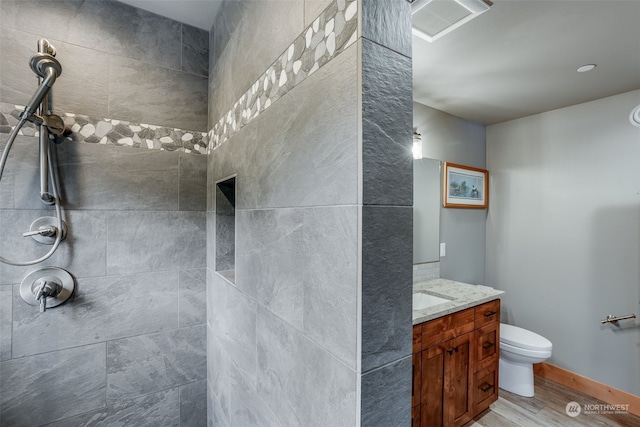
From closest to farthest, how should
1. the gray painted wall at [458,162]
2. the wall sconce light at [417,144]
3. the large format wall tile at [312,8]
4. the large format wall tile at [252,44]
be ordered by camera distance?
1. the large format wall tile at [312,8]
2. the large format wall tile at [252,44]
3. the wall sconce light at [417,144]
4. the gray painted wall at [458,162]

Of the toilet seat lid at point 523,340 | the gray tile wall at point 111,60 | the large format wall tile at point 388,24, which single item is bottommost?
the toilet seat lid at point 523,340

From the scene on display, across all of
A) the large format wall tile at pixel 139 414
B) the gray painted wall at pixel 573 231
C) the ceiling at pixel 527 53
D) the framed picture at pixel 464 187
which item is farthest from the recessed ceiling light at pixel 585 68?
the large format wall tile at pixel 139 414

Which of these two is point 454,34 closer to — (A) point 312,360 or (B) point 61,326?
(A) point 312,360

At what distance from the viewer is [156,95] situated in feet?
5.42

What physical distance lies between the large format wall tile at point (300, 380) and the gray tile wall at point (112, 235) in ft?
3.01

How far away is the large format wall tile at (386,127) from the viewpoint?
61cm

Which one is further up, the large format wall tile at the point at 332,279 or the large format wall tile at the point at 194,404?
the large format wall tile at the point at 332,279

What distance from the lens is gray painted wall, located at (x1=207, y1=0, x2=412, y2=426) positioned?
2.03 ft

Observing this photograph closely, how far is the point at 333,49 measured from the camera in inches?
27.5

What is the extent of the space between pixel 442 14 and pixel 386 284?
1446 millimetres

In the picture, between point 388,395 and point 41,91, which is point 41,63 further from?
point 388,395

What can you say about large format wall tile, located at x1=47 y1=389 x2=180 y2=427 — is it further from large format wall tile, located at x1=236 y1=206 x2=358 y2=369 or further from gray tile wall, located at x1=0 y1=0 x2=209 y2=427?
large format wall tile, located at x1=236 y1=206 x2=358 y2=369

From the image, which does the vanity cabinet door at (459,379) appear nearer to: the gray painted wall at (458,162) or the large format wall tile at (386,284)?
the gray painted wall at (458,162)

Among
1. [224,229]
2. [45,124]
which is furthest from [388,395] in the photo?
[45,124]
